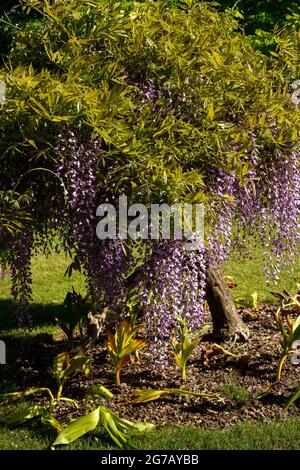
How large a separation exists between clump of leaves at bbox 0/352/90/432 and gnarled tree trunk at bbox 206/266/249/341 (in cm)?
117

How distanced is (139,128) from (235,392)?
1.85 m

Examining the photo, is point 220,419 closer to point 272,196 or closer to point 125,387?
point 125,387

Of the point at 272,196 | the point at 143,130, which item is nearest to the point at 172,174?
the point at 143,130

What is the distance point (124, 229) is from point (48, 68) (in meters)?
1.13

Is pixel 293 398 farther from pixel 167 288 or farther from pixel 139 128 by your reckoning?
pixel 139 128

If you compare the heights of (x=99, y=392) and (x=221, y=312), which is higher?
(x=221, y=312)

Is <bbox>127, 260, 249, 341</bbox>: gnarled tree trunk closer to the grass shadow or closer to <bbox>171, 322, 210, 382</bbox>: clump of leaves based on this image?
<bbox>171, 322, 210, 382</bbox>: clump of leaves

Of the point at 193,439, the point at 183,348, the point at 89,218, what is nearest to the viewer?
the point at 193,439

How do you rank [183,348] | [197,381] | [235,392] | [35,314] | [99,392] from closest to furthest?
[99,392], [235,392], [183,348], [197,381], [35,314]

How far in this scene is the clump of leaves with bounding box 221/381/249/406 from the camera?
4785 mm

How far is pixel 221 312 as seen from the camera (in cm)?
580

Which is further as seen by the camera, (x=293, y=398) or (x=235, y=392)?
(x=235, y=392)

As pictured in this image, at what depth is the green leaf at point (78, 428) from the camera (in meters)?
4.29

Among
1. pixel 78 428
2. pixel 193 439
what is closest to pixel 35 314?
pixel 78 428
